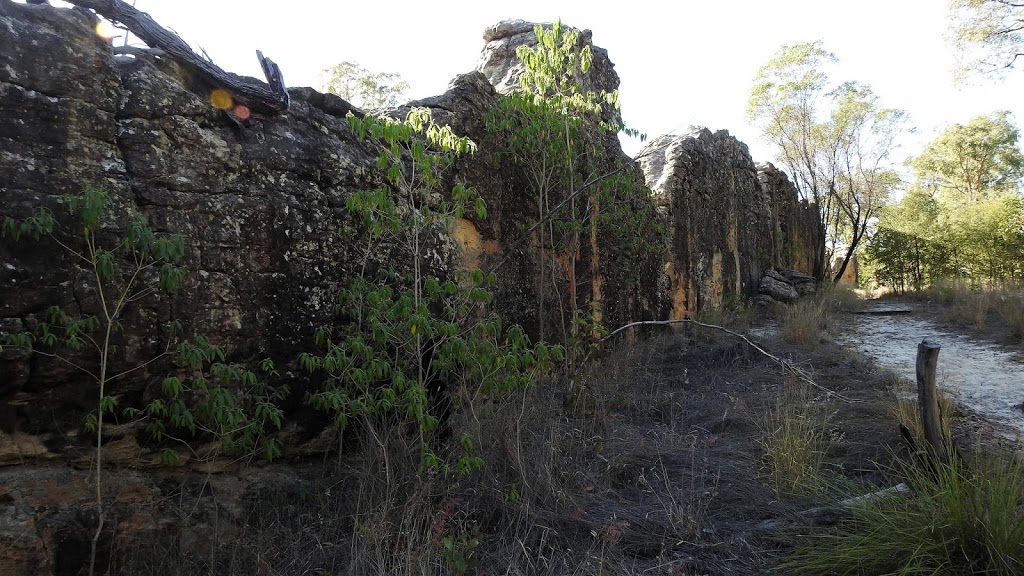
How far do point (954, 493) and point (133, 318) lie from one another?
3816 mm

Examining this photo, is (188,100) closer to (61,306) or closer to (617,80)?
(61,306)

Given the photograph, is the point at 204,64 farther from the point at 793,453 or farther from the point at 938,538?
the point at 938,538

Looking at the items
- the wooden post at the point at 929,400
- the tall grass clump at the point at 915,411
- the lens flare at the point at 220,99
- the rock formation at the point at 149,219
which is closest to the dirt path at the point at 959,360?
the tall grass clump at the point at 915,411

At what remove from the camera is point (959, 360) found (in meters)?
7.25

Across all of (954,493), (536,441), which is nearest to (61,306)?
(536,441)

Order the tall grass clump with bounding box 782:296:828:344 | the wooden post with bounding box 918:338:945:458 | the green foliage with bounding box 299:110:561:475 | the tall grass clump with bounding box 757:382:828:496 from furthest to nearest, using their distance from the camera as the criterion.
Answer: the tall grass clump with bounding box 782:296:828:344 → the wooden post with bounding box 918:338:945:458 → the tall grass clump with bounding box 757:382:828:496 → the green foliage with bounding box 299:110:561:475

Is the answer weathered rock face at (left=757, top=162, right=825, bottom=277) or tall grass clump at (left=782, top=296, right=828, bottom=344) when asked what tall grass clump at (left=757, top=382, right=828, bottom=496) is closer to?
tall grass clump at (left=782, top=296, right=828, bottom=344)

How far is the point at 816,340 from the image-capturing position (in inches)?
330

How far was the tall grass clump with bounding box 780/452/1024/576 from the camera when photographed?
2.66 m

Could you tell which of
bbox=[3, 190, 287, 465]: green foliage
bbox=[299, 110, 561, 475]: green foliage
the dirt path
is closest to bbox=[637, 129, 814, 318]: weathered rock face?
the dirt path

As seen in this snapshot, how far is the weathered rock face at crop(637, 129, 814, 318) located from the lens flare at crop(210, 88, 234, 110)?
6.43 metres

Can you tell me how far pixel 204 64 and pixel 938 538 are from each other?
4333 millimetres

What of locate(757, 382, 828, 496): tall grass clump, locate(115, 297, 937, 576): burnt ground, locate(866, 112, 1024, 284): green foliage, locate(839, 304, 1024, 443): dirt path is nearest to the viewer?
locate(115, 297, 937, 576): burnt ground

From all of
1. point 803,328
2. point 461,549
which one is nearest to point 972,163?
point 803,328
